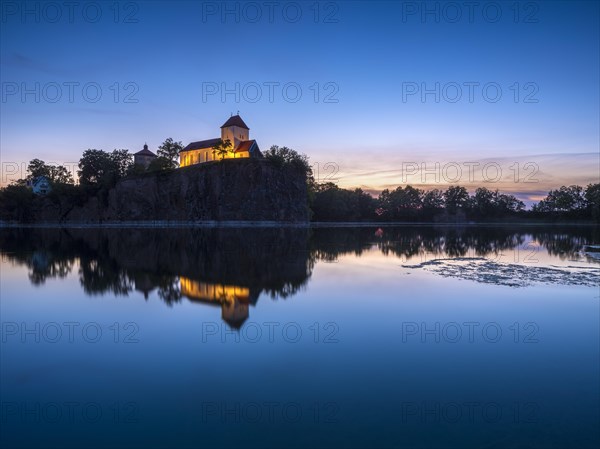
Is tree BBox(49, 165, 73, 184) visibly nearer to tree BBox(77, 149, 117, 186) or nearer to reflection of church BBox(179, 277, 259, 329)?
tree BBox(77, 149, 117, 186)

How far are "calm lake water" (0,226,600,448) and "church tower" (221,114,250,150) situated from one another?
8974 cm

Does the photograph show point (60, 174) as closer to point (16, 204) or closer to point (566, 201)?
point (16, 204)

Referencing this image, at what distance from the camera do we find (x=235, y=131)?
103625mm

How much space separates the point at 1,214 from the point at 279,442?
134 meters

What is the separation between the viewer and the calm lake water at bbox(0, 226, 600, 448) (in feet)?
18.5

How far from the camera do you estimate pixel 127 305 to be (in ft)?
45.1

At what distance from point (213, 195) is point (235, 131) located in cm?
2276

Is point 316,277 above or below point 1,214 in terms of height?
below

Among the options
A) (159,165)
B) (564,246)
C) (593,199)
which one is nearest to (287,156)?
(159,165)

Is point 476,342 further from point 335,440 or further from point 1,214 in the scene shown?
point 1,214

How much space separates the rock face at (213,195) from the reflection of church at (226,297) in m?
72.3

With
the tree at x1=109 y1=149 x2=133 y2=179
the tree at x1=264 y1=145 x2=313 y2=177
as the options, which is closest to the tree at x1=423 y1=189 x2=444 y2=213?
the tree at x1=264 y1=145 x2=313 y2=177

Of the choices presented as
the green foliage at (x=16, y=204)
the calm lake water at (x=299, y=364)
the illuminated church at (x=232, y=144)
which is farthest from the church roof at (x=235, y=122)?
the calm lake water at (x=299, y=364)

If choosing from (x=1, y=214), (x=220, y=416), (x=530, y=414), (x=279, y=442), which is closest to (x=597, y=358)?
(x=530, y=414)
